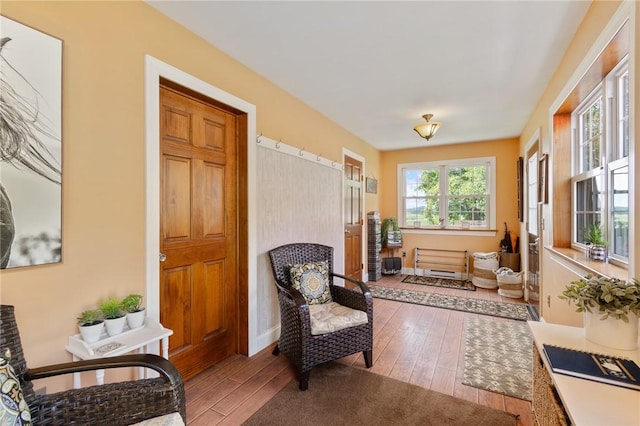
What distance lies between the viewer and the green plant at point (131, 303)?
1.57m

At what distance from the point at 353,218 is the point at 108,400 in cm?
393

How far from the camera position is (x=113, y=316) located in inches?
59.6

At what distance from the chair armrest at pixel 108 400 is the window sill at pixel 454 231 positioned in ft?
17.5

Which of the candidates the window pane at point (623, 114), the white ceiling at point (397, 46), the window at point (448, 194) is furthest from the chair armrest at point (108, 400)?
the window at point (448, 194)

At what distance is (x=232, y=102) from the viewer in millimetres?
2385

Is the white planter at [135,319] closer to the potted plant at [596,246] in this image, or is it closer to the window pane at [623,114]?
the potted plant at [596,246]

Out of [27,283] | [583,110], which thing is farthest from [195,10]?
[583,110]

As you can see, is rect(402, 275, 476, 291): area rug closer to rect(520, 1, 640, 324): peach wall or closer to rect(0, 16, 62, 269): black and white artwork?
rect(520, 1, 640, 324): peach wall

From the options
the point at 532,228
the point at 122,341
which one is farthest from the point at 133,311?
the point at 532,228

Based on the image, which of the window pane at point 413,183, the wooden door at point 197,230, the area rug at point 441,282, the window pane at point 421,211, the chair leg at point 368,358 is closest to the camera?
the wooden door at point 197,230

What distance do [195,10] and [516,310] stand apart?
453cm

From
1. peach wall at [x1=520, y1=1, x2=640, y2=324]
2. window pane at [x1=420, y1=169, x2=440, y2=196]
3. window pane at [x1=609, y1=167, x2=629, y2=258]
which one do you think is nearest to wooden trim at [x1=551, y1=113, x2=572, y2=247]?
peach wall at [x1=520, y1=1, x2=640, y2=324]

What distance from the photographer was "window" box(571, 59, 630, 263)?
1.75 meters

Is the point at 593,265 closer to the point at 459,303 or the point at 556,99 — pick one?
the point at 556,99
